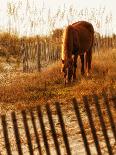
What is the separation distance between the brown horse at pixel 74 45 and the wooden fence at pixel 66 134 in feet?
12.2

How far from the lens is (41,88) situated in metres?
11.4

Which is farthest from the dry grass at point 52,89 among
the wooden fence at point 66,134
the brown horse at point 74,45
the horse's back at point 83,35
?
the wooden fence at point 66,134

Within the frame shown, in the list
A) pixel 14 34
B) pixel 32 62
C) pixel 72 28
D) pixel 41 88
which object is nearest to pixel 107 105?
pixel 41 88

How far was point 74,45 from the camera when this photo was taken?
12.8 m

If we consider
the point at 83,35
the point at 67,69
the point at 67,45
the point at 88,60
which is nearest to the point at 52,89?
the point at 67,69

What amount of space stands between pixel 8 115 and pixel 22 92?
6.55 feet

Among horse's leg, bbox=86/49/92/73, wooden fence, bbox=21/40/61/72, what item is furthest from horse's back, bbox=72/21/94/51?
wooden fence, bbox=21/40/61/72

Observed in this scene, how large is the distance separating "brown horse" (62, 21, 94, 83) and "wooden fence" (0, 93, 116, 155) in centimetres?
372

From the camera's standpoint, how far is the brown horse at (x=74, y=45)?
12023 mm

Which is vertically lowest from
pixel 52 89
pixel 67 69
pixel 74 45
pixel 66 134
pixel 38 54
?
pixel 38 54

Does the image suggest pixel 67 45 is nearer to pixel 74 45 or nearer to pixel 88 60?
pixel 74 45

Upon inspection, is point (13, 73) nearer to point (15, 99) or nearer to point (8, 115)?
point (15, 99)

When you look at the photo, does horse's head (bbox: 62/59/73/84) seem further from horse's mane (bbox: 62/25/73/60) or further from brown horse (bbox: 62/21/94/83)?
horse's mane (bbox: 62/25/73/60)

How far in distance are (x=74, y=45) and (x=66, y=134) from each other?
7.76 m
